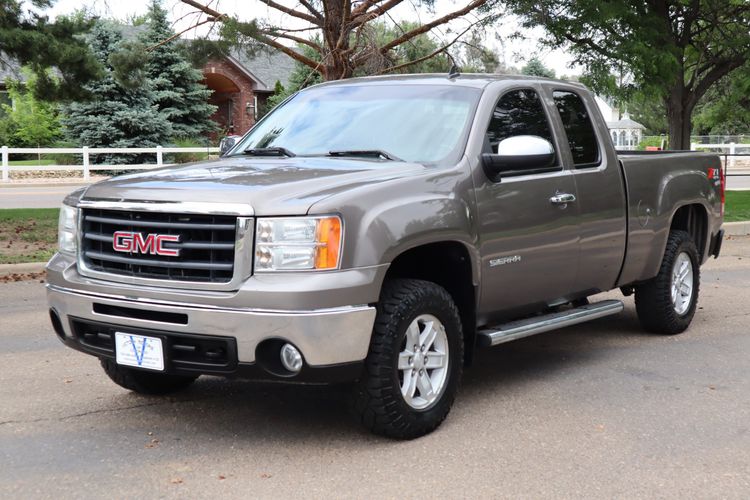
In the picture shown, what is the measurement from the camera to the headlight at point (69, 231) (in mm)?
5328

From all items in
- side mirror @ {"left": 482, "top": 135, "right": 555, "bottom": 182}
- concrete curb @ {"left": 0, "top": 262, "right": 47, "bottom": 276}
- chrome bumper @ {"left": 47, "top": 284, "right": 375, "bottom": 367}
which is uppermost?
side mirror @ {"left": 482, "top": 135, "right": 555, "bottom": 182}

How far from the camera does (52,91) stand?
56.0 ft

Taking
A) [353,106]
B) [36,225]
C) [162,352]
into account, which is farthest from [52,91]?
[162,352]

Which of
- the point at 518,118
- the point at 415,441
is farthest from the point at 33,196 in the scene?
the point at 415,441

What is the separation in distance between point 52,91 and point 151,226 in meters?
13.2

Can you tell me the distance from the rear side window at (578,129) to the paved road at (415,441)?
1.45 metres

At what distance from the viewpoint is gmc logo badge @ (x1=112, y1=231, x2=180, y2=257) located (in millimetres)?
4809

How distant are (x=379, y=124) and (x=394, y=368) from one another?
1.73 metres

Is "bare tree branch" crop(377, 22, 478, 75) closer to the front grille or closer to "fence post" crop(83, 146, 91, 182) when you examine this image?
the front grille

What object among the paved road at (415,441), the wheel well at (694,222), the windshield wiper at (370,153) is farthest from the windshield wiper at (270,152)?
the wheel well at (694,222)

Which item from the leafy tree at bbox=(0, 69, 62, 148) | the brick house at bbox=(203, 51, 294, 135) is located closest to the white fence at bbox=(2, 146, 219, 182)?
the leafy tree at bbox=(0, 69, 62, 148)

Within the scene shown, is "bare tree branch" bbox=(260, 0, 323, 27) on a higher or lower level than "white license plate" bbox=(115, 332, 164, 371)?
higher

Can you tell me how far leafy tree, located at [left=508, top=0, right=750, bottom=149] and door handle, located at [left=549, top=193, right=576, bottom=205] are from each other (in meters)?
11.0

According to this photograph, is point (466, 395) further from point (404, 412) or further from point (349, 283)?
point (349, 283)
